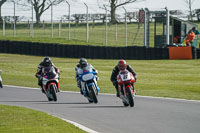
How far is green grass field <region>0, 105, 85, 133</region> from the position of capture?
355 inches

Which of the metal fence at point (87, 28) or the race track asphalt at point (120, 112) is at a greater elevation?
the metal fence at point (87, 28)

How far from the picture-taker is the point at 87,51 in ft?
106

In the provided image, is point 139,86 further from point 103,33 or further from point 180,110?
point 103,33

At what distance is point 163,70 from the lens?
25.9 meters

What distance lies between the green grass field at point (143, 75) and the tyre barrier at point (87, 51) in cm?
45

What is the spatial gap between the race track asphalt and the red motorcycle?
0.22 meters

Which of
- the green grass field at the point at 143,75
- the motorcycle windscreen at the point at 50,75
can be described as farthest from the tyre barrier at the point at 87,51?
the motorcycle windscreen at the point at 50,75

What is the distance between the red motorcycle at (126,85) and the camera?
12952 mm

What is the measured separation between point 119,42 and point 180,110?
82.5ft

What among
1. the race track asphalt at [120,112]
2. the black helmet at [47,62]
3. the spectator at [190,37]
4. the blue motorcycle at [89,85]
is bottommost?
the race track asphalt at [120,112]

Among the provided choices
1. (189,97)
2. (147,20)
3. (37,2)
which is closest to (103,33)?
(147,20)

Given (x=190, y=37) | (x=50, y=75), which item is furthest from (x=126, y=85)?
(x=190, y=37)

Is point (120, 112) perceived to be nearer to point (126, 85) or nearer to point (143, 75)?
point (126, 85)

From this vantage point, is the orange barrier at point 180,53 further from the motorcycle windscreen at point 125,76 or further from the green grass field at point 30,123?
the green grass field at point 30,123
